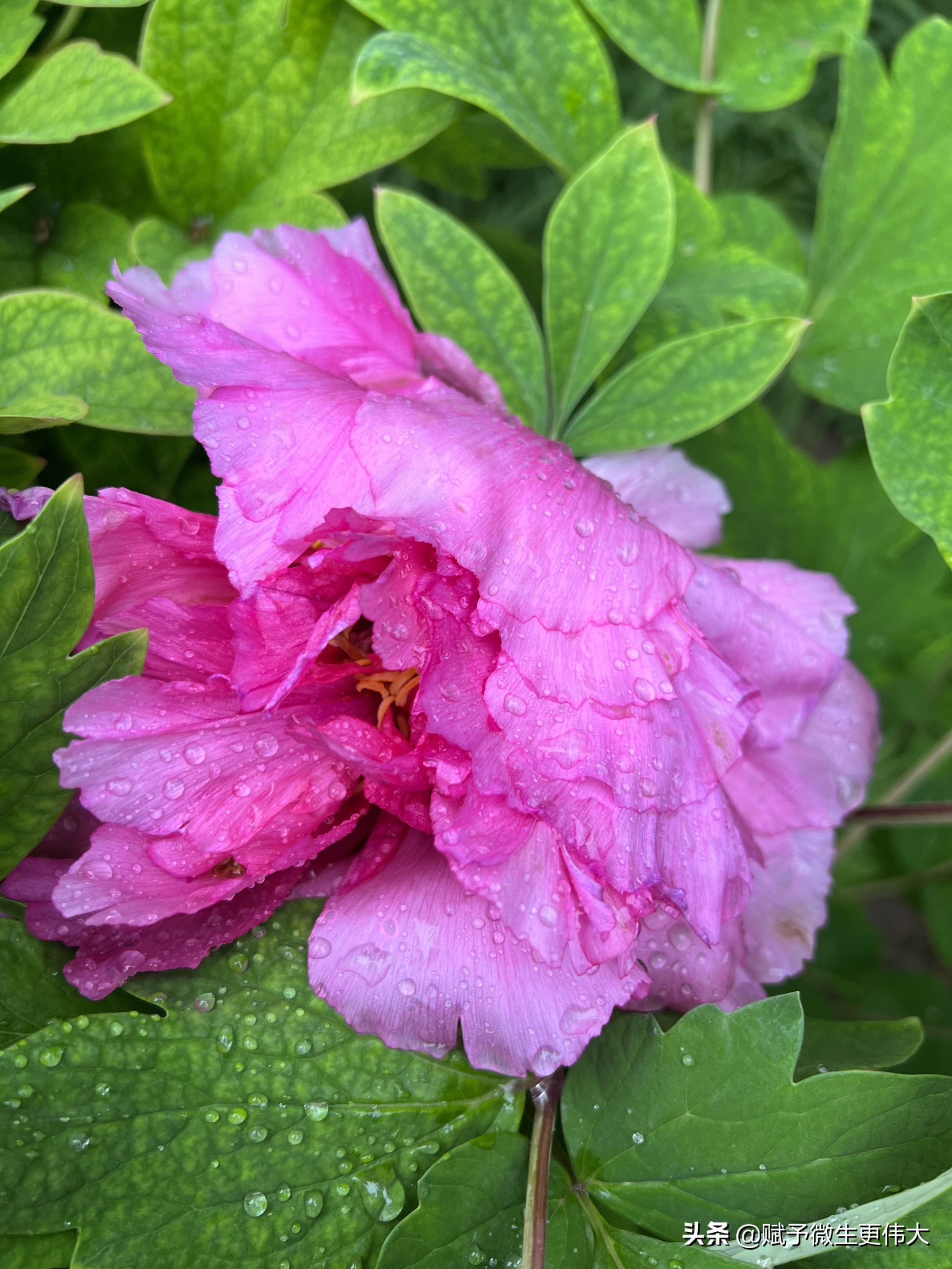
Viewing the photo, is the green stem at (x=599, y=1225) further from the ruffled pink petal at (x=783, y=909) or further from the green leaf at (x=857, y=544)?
the green leaf at (x=857, y=544)

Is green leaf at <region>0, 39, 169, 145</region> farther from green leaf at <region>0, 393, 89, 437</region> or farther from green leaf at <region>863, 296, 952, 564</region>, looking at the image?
green leaf at <region>863, 296, 952, 564</region>

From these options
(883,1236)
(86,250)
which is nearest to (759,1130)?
(883,1236)

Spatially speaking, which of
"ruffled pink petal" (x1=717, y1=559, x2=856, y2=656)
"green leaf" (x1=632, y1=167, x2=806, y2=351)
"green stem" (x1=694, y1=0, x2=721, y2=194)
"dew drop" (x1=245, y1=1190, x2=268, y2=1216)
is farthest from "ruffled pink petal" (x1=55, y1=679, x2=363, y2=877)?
"green stem" (x1=694, y1=0, x2=721, y2=194)

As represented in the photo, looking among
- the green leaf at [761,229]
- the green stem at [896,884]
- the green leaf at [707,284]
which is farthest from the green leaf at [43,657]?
the green stem at [896,884]

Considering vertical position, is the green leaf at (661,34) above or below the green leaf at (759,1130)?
above

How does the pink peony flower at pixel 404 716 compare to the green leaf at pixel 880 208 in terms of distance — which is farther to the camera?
the green leaf at pixel 880 208
